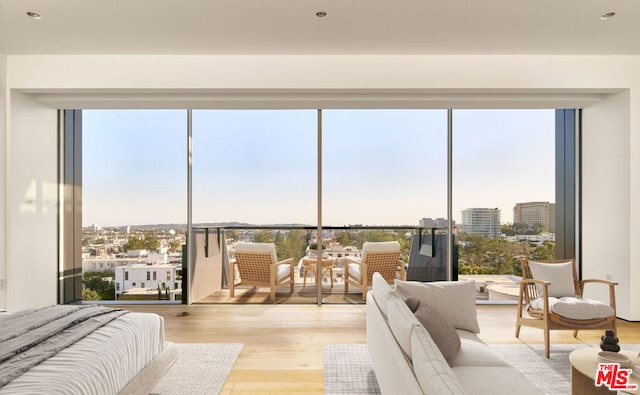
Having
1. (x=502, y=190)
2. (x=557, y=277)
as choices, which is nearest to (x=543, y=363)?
(x=557, y=277)

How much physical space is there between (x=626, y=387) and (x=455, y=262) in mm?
2862

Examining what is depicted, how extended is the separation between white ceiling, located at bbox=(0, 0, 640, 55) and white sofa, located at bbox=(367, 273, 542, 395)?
2238mm

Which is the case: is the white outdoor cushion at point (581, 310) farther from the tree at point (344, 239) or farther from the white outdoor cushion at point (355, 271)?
the tree at point (344, 239)

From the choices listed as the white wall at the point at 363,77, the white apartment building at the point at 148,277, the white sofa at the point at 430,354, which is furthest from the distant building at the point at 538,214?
the white apartment building at the point at 148,277

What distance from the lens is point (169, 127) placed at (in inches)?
188

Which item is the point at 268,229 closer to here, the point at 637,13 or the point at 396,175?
the point at 396,175

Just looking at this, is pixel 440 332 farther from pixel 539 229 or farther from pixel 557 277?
pixel 539 229

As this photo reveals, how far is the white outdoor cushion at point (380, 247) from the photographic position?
4.74 metres

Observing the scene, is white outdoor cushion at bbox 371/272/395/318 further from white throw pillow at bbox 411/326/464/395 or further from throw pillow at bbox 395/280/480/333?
white throw pillow at bbox 411/326/464/395

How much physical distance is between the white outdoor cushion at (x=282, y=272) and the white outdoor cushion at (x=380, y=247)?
3.26 feet

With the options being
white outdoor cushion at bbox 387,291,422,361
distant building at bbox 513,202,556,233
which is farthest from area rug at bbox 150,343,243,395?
distant building at bbox 513,202,556,233

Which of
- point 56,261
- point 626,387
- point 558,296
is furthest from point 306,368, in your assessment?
point 56,261

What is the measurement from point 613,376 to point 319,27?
3.28 m

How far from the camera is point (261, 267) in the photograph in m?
4.77
